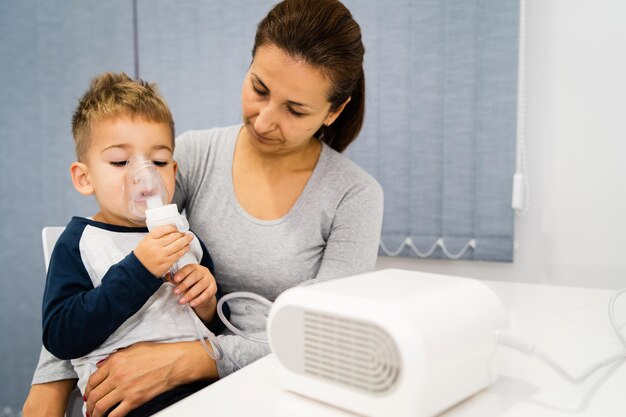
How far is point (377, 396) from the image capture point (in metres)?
0.60

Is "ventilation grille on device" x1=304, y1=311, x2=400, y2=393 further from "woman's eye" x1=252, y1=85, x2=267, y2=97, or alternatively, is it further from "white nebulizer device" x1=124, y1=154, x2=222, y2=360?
"woman's eye" x1=252, y1=85, x2=267, y2=97

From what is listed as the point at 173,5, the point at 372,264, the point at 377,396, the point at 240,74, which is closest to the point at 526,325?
the point at 372,264

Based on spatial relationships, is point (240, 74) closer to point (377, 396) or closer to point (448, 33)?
point (448, 33)

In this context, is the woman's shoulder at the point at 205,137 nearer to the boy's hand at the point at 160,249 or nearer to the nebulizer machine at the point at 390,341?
the boy's hand at the point at 160,249

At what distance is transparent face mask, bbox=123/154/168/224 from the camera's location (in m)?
1.00

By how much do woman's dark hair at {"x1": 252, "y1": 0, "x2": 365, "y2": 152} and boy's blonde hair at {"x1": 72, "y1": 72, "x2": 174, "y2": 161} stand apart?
0.90 feet

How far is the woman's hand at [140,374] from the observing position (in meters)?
0.93

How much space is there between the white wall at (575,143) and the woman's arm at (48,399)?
4.98 feet

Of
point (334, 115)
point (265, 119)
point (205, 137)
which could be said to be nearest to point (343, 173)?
point (334, 115)

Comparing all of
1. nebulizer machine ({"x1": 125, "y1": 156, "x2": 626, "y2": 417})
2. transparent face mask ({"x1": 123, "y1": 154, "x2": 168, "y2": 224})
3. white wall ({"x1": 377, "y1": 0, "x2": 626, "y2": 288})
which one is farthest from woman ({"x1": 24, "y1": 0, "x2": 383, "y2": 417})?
white wall ({"x1": 377, "y1": 0, "x2": 626, "y2": 288})

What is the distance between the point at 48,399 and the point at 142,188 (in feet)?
1.52

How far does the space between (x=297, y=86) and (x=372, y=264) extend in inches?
18.4

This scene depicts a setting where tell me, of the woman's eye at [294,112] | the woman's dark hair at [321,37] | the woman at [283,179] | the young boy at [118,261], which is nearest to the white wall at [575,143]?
the woman at [283,179]

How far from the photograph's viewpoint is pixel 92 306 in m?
0.90
